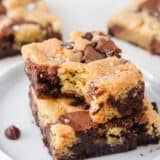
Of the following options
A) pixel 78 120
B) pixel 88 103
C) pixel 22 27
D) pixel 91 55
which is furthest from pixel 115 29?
pixel 78 120

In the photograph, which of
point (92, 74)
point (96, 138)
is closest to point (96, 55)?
point (92, 74)

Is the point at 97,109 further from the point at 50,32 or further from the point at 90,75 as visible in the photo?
the point at 50,32

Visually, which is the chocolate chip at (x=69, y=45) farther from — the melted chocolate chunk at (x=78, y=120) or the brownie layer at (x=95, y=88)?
the melted chocolate chunk at (x=78, y=120)

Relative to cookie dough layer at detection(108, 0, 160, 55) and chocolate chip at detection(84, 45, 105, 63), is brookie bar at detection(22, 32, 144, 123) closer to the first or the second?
chocolate chip at detection(84, 45, 105, 63)

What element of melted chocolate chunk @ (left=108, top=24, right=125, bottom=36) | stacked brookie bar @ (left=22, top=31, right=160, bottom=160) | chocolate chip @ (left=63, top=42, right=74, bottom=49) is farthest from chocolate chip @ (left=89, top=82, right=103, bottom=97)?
melted chocolate chunk @ (left=108, top=24, right=125, bottom=36)

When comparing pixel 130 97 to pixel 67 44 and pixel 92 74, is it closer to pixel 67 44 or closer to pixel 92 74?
pixel 92 74

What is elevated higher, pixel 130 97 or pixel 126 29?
pixel 130 97

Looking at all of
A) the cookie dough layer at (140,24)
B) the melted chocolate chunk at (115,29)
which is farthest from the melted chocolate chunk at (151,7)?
the melted chocolate chunk at (115,29)
